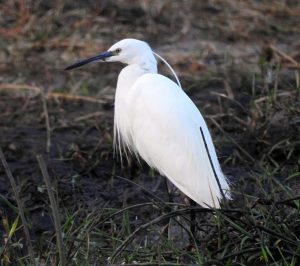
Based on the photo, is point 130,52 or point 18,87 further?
point 18,87

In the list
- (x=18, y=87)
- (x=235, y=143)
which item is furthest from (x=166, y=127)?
(x=18, y=87)

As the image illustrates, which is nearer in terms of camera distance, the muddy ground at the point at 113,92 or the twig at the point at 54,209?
the twig at the point at 54,209

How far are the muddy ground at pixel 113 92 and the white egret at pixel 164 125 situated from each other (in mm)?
168

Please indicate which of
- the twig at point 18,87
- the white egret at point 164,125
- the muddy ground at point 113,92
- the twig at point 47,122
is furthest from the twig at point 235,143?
the twig at point 18,87

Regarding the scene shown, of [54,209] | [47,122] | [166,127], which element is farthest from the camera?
[47,122]

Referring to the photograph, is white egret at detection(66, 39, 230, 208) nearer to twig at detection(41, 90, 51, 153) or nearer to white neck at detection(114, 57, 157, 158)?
white neck at detection(114, 57, 157, 158)

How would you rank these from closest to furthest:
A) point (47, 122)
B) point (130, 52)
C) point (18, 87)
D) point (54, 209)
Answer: point (54, 209) < point (130, 52) < point (47, 122) < point (18, 87)

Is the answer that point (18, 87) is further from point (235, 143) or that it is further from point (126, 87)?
point (235, 143)

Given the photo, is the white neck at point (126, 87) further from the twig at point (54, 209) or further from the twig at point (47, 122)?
the twig at point (54, 209)

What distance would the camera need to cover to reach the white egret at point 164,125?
373cm

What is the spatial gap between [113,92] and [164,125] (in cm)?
190

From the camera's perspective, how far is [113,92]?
572 centimetres

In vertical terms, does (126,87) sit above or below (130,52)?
below

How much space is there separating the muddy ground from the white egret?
0.17 meters
